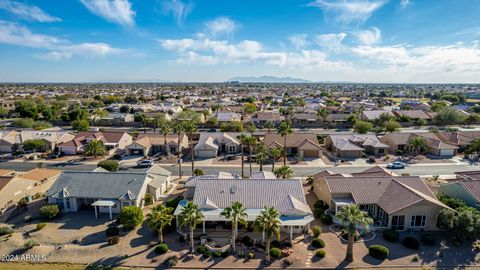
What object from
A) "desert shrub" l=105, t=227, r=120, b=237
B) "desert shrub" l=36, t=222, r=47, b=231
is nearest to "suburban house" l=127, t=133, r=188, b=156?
"desert shrub" l=36, t=222, r=47, b=231

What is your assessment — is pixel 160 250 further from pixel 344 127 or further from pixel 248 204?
pixel 344 127

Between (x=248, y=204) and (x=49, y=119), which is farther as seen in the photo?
(x=49, y=119)

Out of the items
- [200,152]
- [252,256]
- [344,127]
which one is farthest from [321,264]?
[344,127]

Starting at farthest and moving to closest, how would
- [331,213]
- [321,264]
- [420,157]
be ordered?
[420,157], [331,213], [321,264]

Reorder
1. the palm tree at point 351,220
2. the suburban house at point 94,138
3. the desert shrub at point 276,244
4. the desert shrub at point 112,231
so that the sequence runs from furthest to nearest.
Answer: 1. the suburban house at point 94,138
2. the desert shrub at point 112,231
3. the desert shrub at point 276,244
4. the palm tree at point 351,220

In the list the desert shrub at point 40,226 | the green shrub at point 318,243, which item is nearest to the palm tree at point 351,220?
the green shrub at point 318,243

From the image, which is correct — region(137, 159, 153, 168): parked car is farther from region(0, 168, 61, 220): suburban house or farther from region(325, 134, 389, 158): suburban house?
region(325, 134, 389, 158): suburban house

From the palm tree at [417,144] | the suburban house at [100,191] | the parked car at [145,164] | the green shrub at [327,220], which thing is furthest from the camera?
the palm tree at [417,144]

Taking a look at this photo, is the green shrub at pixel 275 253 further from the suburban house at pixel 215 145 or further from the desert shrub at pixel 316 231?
the suburban house at pixel 215 145
